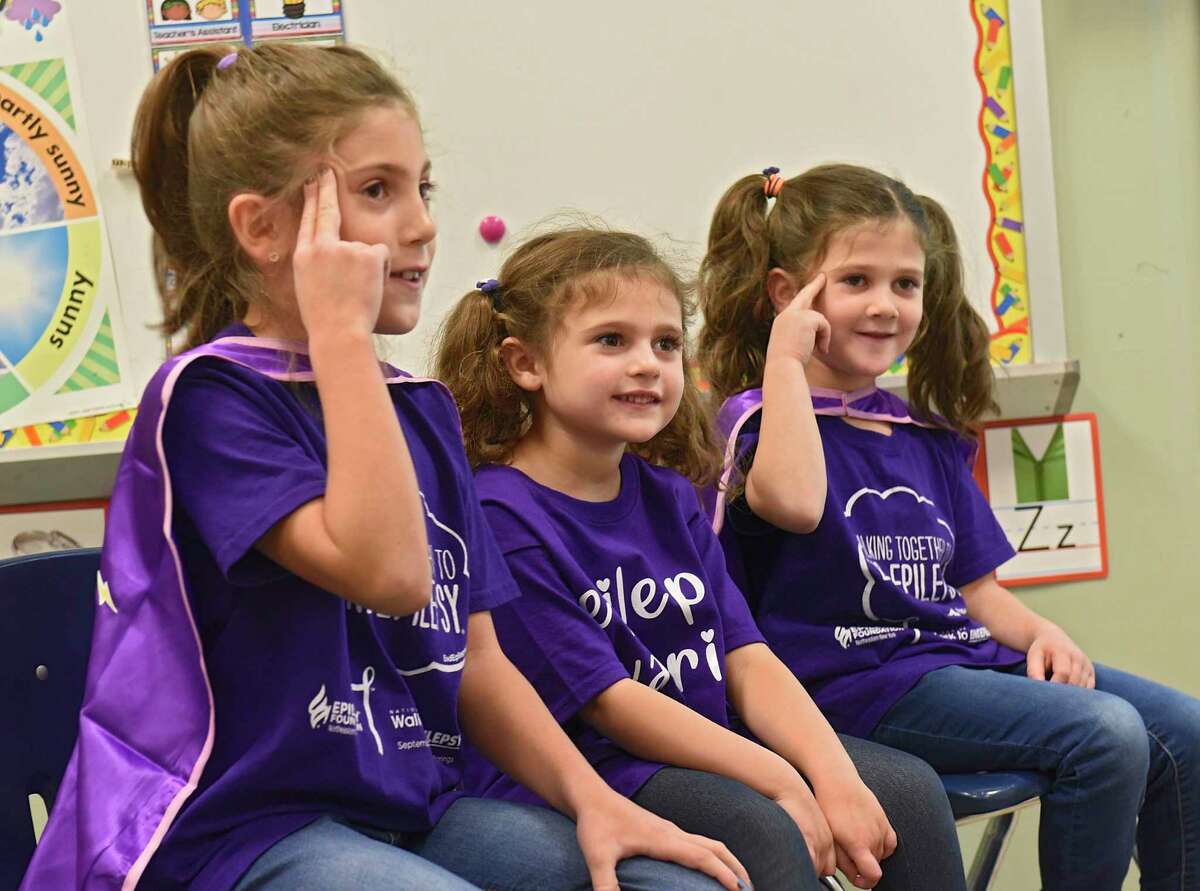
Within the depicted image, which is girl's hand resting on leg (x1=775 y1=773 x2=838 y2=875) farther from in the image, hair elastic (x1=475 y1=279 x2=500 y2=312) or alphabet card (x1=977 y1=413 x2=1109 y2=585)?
alphabet card (x1=977 y1=413 x2=1109 y2=585)

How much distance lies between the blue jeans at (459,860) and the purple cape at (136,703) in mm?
87

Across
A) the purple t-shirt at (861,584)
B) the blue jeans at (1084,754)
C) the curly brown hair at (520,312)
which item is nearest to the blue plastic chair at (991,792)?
the blue jeans at (1084,754)

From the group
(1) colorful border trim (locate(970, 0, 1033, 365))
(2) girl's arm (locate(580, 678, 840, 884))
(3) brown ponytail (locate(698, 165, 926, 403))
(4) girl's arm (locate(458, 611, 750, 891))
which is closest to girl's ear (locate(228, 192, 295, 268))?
(4) girl's arm (locate(458, 611, 750, 891))

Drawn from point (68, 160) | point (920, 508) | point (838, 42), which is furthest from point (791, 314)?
point (68, 160)

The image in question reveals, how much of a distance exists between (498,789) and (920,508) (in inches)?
25.5

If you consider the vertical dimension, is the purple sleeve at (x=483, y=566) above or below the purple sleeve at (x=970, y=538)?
above

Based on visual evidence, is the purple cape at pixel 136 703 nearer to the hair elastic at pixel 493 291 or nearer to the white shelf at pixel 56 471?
the hair elastic at pixel 493 291

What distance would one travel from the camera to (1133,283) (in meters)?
2.03

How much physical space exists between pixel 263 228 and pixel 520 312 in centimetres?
42

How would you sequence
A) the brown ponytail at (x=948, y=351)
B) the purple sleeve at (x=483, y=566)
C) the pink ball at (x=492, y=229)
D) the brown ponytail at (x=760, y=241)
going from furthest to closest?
the pink ball at (x=492, y=229) < the brown ponytail at (x=948, y=351) < the brown ponytail at (x=760, y=241) < the purple sleeve at (x=483, y=566)

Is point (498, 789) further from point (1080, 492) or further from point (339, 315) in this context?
point (1080, 492)

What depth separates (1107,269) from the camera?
6.64ft

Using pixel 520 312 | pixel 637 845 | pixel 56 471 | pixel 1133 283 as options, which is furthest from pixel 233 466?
pixel 1133 283

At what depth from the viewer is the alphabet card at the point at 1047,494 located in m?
2.01
